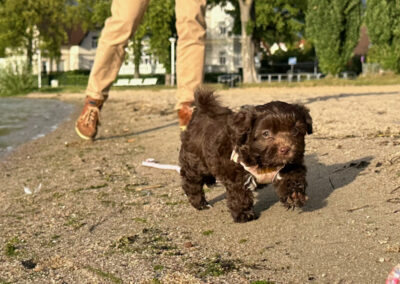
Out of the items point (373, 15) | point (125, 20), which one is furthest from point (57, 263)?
point (373, 15)

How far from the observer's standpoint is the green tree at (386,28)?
1329 inches

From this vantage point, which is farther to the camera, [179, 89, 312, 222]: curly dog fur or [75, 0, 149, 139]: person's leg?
[75, 0, 149, 139]: person's leg

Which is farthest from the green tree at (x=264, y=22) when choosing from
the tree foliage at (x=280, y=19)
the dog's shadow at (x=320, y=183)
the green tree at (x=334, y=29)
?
the dog's shadow at (x=320, y=183)

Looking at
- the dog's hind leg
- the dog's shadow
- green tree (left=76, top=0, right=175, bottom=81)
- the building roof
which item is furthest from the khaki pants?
the building roof

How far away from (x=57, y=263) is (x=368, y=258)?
146 centimetres

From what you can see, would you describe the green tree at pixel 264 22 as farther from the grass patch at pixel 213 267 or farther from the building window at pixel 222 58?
the grass patch at pixel 213 267

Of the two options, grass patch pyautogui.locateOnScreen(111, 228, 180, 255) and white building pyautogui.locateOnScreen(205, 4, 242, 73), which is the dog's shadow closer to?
grass patch pyautogui.locateOnScreen(111, 228, 180, 255)

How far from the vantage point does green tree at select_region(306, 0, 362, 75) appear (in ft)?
116

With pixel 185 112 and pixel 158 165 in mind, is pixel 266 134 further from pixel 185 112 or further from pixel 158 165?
pixel 185 112

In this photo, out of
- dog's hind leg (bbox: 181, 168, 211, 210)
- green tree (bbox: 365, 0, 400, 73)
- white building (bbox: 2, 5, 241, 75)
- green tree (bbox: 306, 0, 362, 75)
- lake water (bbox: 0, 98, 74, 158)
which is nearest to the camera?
dog's hind leg (bbox: 181, 168, 211, 210)

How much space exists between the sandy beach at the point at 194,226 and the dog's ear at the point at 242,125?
1.65 ft

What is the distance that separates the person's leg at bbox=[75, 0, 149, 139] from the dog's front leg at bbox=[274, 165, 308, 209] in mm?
3158

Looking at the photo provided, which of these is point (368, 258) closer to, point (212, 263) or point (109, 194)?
point (212, 263)

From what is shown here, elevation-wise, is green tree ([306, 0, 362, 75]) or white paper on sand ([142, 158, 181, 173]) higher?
green tree ([306, 0, 362, 75])
